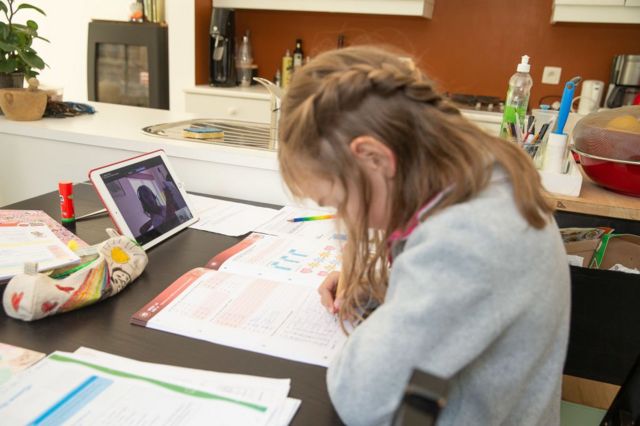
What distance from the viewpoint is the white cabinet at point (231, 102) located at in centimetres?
302

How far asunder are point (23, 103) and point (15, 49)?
158 mm

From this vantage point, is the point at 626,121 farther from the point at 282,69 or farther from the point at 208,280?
the point at 282,69

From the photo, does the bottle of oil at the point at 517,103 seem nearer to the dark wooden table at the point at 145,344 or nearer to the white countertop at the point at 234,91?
the dark wooden table at the point at 145,344

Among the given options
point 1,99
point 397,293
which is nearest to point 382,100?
point 397,293

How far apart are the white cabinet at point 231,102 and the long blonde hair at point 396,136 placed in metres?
2.38

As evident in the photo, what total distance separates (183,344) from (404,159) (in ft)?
1.34

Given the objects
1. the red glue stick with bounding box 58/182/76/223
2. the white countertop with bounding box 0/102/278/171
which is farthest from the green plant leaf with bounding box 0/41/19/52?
the red glue stick with bounding box 58/182/76/223

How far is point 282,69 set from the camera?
3.42m

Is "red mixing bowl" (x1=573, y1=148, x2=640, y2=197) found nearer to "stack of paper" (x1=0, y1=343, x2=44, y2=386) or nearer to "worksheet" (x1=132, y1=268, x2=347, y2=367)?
"worksheet" (x1=132, y1=268, x2=347, y2=367)

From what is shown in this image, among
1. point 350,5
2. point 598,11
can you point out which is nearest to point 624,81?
point 598,11

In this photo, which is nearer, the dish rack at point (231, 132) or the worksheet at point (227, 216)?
the worksheet at point (227, 216)

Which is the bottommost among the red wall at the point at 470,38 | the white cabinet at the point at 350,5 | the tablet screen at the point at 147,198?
the tablet screen at the point at 147,198

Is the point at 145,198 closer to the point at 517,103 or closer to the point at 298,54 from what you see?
the point at 517,103

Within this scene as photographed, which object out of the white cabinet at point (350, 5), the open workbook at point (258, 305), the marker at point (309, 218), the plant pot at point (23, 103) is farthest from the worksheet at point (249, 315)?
the white cabinet at point (350, 5)
